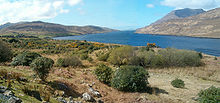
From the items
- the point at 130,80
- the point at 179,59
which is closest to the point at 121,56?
the point at 179,59

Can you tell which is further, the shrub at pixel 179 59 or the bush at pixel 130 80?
the shrub at pixel 179 59

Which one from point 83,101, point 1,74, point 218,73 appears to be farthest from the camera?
point 218,73

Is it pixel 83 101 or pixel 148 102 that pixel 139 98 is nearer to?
pixel 148 102

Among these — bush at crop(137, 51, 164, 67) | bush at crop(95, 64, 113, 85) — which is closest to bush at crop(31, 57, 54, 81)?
bush at crop(95, 64, 113, 85)

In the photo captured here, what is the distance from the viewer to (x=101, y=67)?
46.0 ft

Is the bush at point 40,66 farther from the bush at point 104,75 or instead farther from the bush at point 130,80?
the bush at point 130,80

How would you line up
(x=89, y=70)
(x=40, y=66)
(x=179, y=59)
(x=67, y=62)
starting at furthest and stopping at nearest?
(x=179, y=59) < (x=67, y=62) < (x=89, y=70) < (x=40, y=66)

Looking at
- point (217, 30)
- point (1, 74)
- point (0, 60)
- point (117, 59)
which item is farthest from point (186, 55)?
point (217, 30)

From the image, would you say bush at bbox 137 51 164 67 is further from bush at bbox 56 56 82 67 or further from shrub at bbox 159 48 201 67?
bush at bbox 56 56 82 67

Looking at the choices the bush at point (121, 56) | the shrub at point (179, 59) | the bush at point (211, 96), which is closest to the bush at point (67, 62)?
the bush at point (121, 56)

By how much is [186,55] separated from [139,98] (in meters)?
21.6

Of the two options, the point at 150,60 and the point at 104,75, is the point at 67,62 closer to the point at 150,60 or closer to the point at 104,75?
the point at 104,75

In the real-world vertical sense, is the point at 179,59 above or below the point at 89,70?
above

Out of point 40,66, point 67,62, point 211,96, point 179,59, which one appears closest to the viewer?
point 211,96
